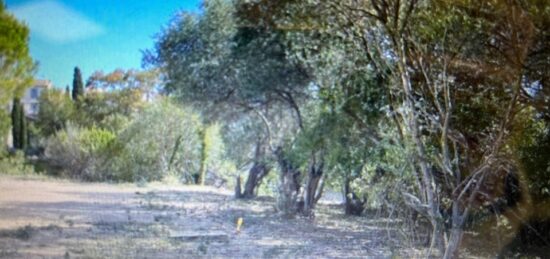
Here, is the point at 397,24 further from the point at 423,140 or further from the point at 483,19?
the point at 423,140

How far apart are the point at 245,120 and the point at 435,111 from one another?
10.7ft

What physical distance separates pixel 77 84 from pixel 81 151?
489mm

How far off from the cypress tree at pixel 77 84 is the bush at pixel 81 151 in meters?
0.18

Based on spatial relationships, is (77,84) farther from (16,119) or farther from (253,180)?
(253,180)

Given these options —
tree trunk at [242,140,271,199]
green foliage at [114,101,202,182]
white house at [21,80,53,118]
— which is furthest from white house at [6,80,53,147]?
tree trunk at [242,140,271,199]

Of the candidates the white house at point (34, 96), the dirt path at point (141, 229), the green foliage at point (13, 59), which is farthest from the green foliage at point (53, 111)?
the dirt path at point (141, 229)

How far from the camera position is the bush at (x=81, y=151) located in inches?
111

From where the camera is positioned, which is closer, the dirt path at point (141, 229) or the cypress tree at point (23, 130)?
the cypress tree at point (23, 130)

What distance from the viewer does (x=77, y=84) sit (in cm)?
274

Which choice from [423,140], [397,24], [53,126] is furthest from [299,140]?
[53,126]

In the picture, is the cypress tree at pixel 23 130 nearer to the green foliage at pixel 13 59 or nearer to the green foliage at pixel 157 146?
the green foliage at pixel 13 59

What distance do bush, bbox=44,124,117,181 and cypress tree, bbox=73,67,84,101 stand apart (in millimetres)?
180

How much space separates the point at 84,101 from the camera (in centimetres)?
282

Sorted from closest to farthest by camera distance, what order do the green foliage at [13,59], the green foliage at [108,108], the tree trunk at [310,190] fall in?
1. the green foliage at [13,59]
2. the green foliage at [108,108]
3. the tree trunk at [310,190]
